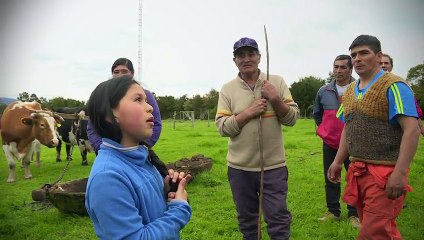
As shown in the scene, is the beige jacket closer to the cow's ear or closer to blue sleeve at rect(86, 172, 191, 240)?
blue sleeve at rect(86, 172, 191, 240)

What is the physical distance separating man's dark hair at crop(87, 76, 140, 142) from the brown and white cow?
6583mm

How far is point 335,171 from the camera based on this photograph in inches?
133

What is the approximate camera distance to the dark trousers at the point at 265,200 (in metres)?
3.12

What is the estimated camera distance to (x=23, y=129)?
775 cm

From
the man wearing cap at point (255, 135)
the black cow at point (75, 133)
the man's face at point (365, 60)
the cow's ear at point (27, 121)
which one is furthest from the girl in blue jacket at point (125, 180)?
the black cow at point (75, 133)

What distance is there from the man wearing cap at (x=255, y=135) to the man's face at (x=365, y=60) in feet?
2.29

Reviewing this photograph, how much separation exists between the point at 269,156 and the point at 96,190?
2.05 m

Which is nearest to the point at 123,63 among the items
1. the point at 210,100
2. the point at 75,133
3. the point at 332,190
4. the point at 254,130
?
the point at 254,130

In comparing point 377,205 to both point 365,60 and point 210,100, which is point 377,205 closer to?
point 365,60

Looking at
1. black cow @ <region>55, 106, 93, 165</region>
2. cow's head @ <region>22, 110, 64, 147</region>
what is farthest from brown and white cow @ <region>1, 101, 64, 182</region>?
black cow @ <region>55, 106, 93, 165</region>

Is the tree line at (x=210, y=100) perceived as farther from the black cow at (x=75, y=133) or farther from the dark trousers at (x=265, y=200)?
the dark trousers at (x=265, y=200)

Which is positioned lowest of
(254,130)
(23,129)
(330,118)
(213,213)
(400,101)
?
(213,213)

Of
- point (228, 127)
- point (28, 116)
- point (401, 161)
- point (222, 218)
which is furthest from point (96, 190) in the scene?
point (28, 116)

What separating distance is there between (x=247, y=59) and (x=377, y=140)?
1.36 meters
